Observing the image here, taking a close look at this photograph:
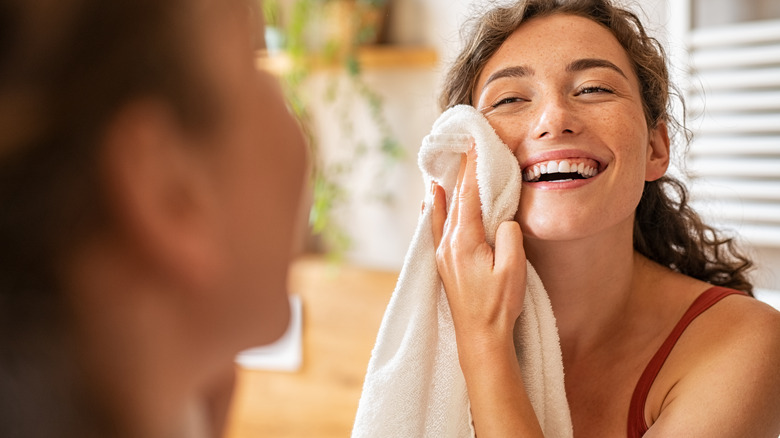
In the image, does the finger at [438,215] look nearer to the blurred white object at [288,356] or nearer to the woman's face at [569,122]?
the woman's face at [569,122]

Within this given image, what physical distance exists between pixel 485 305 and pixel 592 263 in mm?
216

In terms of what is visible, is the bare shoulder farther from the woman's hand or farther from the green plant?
the green plant

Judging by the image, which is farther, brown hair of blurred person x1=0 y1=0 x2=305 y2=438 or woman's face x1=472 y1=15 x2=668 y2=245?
woman's face x1=472 y1=15 x2=668 y2=245

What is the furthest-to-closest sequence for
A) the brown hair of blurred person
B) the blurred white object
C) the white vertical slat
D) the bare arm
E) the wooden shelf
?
the blurred white object < the wooden shelf < the white vertical slat < the bare arm < the brown hair of blurred person

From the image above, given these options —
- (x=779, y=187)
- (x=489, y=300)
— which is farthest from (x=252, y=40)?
(x=779, y=187)

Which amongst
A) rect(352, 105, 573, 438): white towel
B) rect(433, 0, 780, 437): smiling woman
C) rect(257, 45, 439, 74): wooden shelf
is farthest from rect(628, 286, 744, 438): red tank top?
rect(257, 45, 439, 74): wooden shelf

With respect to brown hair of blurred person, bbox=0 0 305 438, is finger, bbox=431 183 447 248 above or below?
below

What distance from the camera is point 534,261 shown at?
1.00 meters

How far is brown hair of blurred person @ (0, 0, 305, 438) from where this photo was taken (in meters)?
0.19

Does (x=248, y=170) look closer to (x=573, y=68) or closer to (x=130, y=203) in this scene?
(x=130, y=203)

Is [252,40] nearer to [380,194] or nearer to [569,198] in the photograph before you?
[569,198]

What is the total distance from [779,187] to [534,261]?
0.84 meters

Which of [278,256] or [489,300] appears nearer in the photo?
[278,256]

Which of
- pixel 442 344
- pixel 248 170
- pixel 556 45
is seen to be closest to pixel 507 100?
pixel 556 45
